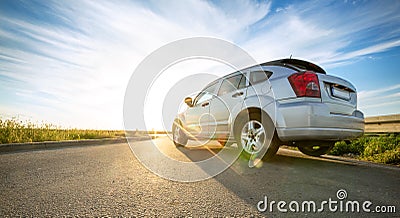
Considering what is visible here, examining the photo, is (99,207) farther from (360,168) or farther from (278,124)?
(360,168)

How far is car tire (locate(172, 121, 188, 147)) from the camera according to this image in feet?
23.2

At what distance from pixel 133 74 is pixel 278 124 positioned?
340 cm

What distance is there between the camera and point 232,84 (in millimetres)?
5133

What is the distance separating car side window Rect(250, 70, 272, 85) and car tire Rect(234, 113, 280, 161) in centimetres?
63

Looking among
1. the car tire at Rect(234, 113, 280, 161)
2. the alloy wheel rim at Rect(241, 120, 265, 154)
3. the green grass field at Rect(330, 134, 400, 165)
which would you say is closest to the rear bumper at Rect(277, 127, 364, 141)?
the car tire at Rect(234, 113, 280, 161)

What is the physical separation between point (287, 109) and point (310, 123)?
0.39 meters

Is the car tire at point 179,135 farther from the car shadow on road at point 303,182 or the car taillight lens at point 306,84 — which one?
the car taillight lens at point 306,84

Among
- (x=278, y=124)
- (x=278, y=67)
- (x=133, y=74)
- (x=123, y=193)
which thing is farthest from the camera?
(x=133, y=74)

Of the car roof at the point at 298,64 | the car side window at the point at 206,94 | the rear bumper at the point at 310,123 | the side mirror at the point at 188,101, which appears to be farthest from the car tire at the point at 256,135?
the side mirror at the point at 188,101

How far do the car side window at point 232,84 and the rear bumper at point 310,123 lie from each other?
1.18 meters

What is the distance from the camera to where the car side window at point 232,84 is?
4.79 metres

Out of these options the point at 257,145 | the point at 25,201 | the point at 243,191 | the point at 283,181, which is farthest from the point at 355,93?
the point at 25,201

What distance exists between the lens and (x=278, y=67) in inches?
162

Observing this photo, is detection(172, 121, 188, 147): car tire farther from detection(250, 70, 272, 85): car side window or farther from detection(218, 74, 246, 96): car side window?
detection(250, 70, 272, 85): car side window
